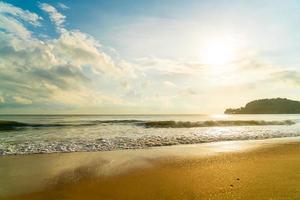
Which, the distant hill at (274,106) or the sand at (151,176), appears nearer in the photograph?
the sand at (151,176)

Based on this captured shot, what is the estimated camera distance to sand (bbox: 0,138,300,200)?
262 inches

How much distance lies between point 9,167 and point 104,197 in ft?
17.9

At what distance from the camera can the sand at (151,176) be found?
665 cm

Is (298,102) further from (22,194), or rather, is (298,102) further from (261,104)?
(22,194)

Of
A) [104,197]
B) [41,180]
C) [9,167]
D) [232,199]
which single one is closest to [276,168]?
[232,199]

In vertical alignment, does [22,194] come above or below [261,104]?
below

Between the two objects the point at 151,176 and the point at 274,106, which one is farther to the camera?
the point at 274,106

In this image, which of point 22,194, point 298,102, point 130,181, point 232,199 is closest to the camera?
point 232,199

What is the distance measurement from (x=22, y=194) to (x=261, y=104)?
188 meters

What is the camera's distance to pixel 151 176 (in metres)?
8.55

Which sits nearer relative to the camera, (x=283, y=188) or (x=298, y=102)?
(x=283, y=188)

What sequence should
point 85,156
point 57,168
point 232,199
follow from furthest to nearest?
point 85,156 < point 57,168 < point 232,199

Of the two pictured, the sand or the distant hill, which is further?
the distant hill

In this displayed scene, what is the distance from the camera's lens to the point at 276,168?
926 cm
